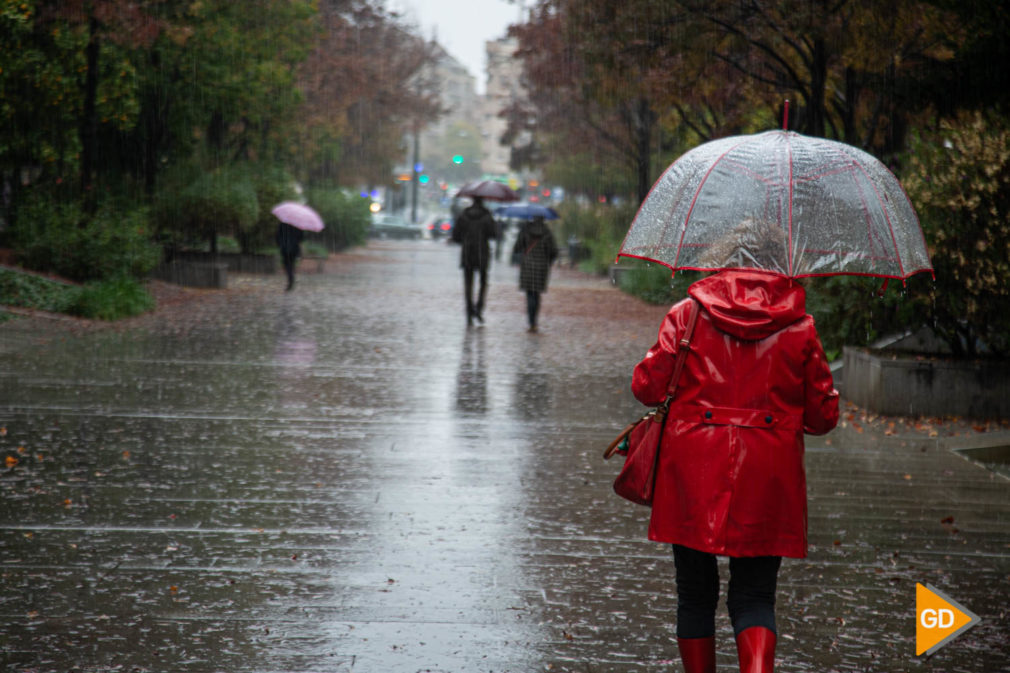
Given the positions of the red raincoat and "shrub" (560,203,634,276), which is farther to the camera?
"shrub" (560,203,634,276)

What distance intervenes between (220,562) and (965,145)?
271 inches

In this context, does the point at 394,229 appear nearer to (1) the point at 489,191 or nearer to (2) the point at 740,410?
(1) the point at 489,191

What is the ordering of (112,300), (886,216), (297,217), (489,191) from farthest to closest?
(297,217), (489,191), (112,300), (886,216)

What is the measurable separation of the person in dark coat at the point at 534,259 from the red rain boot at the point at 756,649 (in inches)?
493

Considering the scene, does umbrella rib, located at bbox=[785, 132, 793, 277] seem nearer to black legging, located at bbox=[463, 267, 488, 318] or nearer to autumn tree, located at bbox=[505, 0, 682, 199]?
autumn tree, located at bbox=[505, 0, 682, 199]

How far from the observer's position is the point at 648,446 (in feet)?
12.0

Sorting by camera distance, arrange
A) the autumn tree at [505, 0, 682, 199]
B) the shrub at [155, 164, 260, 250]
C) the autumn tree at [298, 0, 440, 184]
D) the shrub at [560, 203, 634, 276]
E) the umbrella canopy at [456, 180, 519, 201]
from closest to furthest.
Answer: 1. the autumn tree at [505, 0, 682, 199]
2. the umbrella canopy at [456, 180, 519, 201]
3. the shrub at [155, 164, 260, 250]
4. the shrub at [560, 203, 634, 276]
5. the autumn tree at [298, 0, 440, 184]

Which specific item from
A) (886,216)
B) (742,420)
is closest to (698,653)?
(742,420)

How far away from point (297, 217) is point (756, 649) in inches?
847

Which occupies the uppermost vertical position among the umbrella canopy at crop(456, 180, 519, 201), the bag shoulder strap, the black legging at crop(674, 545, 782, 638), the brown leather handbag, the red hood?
the umbrella canopy at crop(456, 180, 519, 201)

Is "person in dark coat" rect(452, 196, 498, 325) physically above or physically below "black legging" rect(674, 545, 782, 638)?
above

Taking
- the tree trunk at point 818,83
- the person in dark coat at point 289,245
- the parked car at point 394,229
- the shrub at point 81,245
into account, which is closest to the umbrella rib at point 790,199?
the tree trunk at point 818,83

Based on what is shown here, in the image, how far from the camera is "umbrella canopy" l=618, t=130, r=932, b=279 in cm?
397

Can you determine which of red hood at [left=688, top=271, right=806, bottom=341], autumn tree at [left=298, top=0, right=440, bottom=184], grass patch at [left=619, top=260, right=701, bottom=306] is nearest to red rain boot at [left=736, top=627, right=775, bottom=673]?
red hood at [left=688, top=271, right=806, bottom=341]
